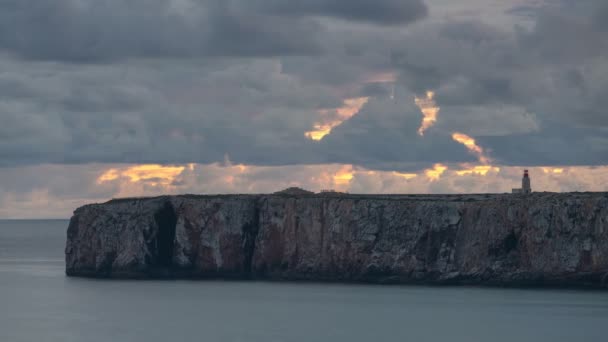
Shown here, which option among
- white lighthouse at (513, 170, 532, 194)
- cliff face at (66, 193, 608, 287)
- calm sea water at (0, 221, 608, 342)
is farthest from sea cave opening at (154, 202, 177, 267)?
white lighthouse at (513, 170, 532, 194)

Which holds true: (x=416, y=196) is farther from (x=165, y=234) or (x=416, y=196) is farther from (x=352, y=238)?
(x=165, y=234)

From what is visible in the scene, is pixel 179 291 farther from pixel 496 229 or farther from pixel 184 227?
pixel 496 229

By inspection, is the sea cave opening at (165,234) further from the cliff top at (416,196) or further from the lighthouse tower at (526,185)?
the lighthouse tower at (526,185)

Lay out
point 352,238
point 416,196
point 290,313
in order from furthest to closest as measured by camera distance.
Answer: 1. point 416,196
2. point 352,238
3. point 290,313

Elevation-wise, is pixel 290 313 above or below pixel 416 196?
below

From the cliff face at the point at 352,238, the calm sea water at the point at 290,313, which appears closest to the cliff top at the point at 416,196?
the cliff face at the point at 352,238

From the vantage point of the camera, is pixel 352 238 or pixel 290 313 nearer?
pixel 290 313

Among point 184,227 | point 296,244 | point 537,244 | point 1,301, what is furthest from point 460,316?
point 1,301

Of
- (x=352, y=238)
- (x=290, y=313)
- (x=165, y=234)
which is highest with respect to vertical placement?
(x=165, y=234)

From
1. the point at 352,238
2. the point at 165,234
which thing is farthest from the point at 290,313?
the point at 165,234
